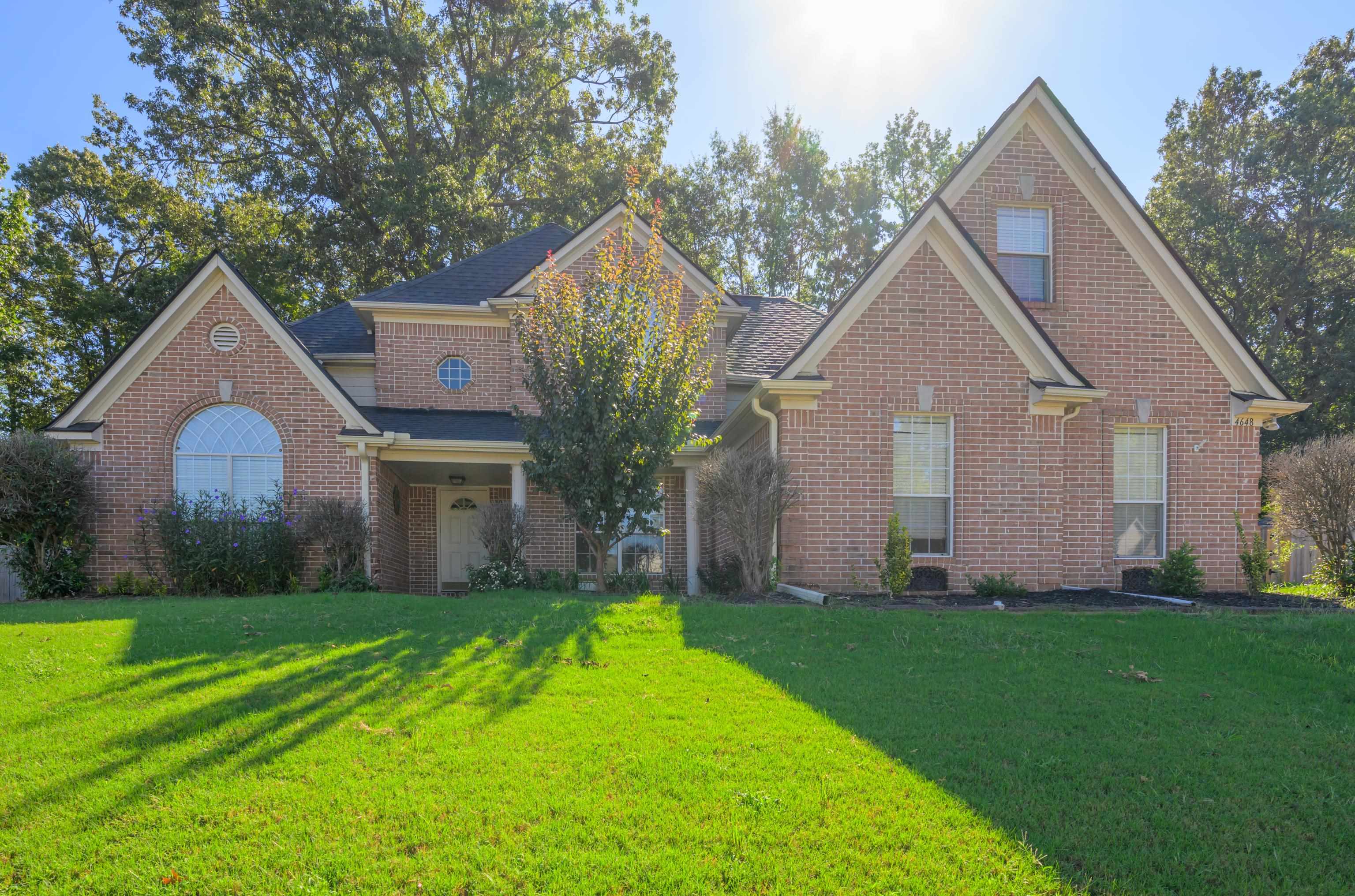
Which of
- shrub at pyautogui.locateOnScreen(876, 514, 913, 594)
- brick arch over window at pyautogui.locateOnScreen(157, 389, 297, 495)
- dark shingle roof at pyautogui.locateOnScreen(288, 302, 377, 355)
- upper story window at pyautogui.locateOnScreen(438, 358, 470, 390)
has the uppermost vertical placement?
dark shingle roof at pyautogui.locateOnScreen(288, 302, 377, 355)

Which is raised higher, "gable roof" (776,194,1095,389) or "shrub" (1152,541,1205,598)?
"gable roof" (776,194,1095,389)

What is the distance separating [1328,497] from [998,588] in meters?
4.87

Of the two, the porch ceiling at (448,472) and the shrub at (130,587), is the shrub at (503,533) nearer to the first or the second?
the porch ceiling at (448,472)

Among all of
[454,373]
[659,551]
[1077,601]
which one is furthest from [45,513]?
[1077,601]

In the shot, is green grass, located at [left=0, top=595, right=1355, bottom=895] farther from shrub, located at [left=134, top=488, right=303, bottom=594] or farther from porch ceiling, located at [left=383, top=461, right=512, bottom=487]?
porch ceiling, located at [left=383, top=461, right=512, bottom=487]

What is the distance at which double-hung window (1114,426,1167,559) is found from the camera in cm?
1290

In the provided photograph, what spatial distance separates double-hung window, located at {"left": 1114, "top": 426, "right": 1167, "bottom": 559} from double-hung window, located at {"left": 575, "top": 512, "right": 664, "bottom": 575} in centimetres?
795

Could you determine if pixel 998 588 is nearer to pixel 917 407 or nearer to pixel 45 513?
pixel 917 407

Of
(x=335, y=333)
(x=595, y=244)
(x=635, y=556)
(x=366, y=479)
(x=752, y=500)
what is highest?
(x=595, y=244)

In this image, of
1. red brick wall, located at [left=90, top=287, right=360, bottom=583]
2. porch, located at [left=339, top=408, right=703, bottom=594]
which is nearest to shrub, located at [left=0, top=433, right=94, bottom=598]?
red brick wall, located at [left=90, top=287, right=360, bottom=583]

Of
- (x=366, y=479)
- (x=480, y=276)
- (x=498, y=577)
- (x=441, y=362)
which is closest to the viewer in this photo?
(x=498, y=577)

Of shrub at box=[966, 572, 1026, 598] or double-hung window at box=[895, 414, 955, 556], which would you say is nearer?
shrub at box=[966, 572, 1026, 598]

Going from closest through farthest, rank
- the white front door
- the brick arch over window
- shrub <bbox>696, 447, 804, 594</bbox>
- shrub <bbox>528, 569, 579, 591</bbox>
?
shrub <bbox>696, 447, 804, 594</bbox> < the brick arch over window < shrub <bbox>528, 569, 579, 591</bbox> < the white front door

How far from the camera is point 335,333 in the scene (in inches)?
690
